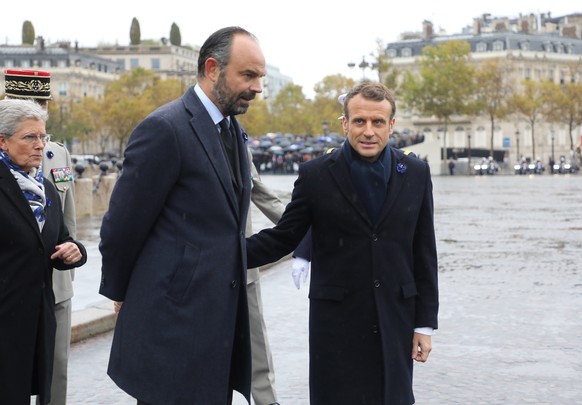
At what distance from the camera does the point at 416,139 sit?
82188 mm

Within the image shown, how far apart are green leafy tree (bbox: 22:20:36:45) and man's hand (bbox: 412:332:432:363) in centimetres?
15093

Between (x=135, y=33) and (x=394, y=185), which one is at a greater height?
(x=135, y=33)

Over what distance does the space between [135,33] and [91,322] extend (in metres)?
154

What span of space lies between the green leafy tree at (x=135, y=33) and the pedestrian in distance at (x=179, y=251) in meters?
158

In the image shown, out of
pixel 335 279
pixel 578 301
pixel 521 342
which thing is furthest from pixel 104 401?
pixel 578 301

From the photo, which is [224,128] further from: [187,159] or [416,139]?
[416,139]

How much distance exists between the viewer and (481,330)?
1005cm

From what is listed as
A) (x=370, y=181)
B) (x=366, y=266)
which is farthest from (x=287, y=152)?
(x=366, y=266)

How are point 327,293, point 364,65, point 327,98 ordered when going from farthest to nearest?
point 327,98 → point 364,65 → point 327,293

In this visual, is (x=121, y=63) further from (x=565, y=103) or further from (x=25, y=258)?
(x=25, y=258)

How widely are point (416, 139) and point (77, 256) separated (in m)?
77.9

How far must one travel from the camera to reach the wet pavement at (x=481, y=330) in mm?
7633

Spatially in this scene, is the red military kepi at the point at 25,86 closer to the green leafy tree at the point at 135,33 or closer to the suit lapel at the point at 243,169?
the suit lapel at the point at 243,169

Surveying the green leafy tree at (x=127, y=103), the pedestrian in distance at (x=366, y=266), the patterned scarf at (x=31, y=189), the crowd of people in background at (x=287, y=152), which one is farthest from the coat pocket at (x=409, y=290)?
the green leafy tree at (x=127, y=103)
